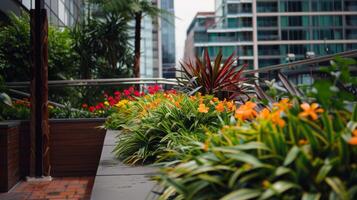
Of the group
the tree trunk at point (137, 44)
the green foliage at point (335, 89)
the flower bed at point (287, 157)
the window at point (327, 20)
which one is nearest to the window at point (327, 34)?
the window at point (327, 20)

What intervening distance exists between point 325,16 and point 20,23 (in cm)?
6937

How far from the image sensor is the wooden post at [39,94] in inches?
244

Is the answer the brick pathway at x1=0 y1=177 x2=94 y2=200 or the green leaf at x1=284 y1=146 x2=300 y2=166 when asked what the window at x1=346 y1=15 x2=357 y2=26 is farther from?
the green leaf at x1=284 y1=146 x2=300 y2=166

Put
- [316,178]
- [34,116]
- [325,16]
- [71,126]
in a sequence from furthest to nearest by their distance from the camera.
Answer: [325,16]
[71,126]
[34,116]
[316,178]

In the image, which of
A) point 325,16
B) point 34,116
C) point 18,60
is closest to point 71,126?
point 34,116

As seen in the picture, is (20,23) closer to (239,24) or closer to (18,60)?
(18,60)

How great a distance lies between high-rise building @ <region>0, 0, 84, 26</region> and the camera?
11.9 metres

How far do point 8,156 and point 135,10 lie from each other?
10.1 metres

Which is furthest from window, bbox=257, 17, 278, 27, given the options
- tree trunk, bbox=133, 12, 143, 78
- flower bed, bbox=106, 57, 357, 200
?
flower bed, bbox=106, 57, 357, 200

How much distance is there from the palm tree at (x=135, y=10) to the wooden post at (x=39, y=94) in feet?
25.8

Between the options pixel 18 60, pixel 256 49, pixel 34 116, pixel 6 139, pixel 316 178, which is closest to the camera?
pixel 316 178

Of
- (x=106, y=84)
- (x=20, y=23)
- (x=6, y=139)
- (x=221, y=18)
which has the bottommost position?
(x=6, y=139)

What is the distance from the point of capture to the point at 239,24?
81.8 metres

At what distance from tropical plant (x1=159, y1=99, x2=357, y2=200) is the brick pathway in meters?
3.66
